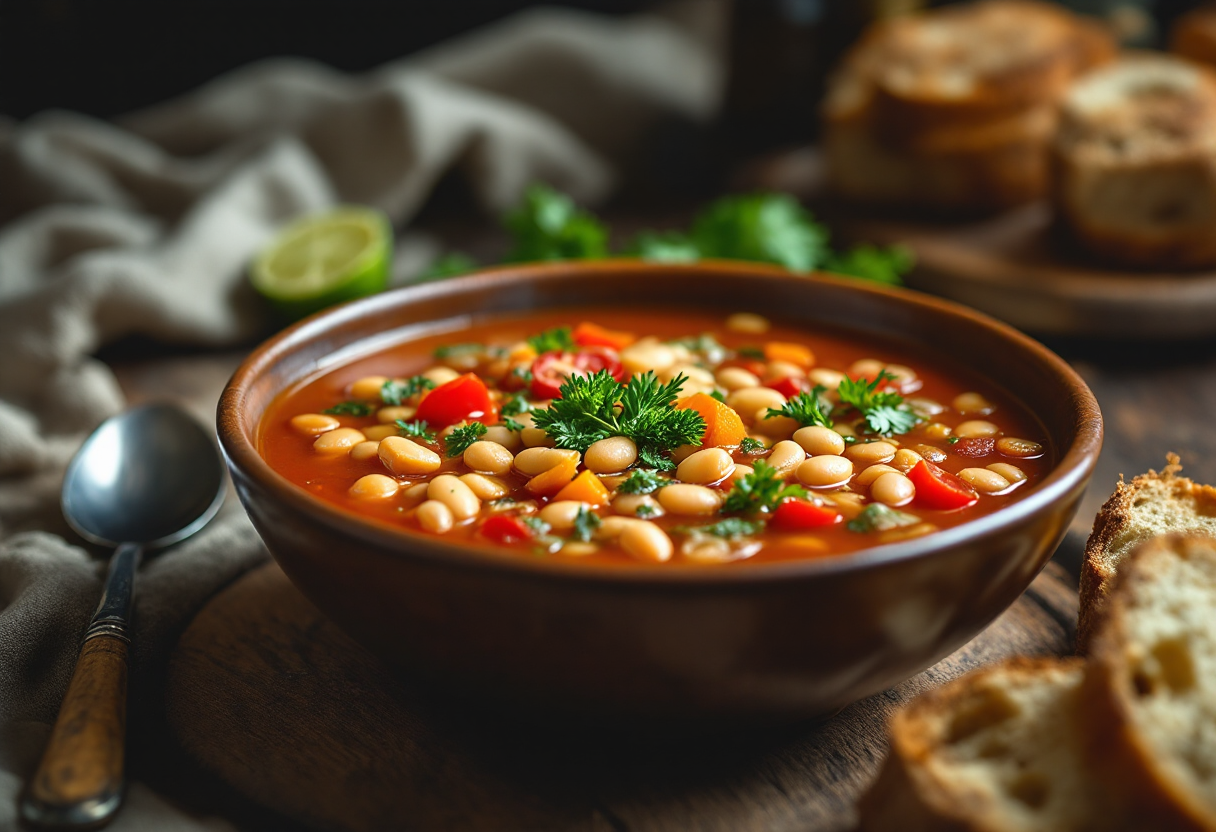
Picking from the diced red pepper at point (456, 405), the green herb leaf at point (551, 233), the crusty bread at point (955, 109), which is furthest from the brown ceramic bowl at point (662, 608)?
the crusty bread at point (955, 109)

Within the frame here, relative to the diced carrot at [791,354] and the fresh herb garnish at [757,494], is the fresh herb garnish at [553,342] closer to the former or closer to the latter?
the diced carrot at [791,354]

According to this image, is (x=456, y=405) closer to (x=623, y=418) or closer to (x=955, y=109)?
(x=623, y=418)

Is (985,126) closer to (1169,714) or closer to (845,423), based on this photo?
(845,423)

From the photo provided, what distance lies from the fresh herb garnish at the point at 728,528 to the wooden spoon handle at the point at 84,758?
0.92 meters

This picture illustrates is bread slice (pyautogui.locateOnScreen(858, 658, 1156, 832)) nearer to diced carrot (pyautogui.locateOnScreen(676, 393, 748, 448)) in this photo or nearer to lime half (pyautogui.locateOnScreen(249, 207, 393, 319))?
diced carrot (pyautogui.locateOnScreen(676, 393, 748, 448))

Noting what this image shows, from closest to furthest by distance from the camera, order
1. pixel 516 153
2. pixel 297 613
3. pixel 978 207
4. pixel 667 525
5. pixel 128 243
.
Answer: pixel 667 525, pixel 297 613, pixel 128 243, pixel 978 207, pixel 516 153

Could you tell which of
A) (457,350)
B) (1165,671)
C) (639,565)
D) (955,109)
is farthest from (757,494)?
(955,109)

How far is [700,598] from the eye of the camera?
1414 millimetres

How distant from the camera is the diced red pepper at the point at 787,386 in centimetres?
232

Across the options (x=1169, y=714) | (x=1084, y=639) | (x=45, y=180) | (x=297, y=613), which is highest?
(x=1169, y=714)

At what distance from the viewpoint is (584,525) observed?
5.93 ft

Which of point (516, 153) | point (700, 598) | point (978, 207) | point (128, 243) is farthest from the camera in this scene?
point (516, 153)

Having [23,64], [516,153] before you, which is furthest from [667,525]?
[23,64]

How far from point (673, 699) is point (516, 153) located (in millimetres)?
3523
